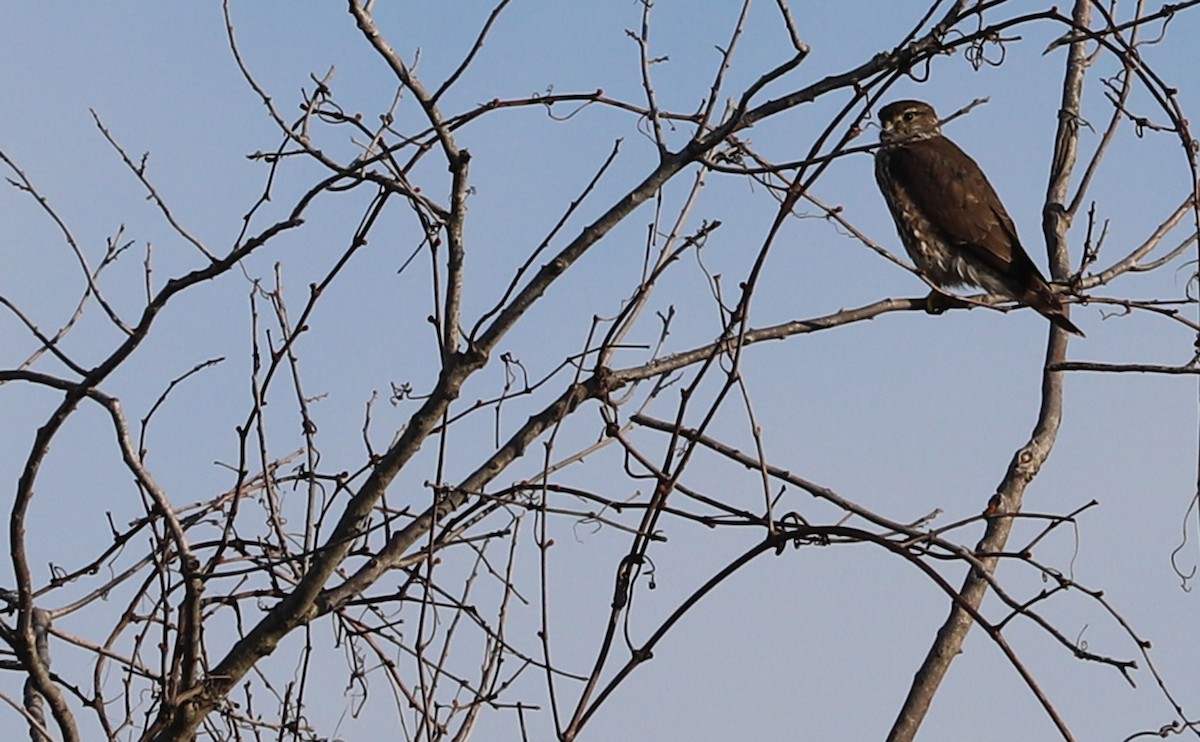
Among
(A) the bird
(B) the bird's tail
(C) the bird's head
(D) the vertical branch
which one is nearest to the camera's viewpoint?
(D) the vertical branch

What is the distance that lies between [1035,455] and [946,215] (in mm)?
2358

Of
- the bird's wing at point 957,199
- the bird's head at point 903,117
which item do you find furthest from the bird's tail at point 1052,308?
the bird's head at point 903,117

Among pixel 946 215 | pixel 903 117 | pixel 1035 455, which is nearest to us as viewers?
pixel 1035 455

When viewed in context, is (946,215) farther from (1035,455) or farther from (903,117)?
(1035,455)

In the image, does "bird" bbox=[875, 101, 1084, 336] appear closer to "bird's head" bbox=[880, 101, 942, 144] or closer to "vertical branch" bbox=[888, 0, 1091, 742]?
"bird's head" bbox=[880, 101, 942, 144]

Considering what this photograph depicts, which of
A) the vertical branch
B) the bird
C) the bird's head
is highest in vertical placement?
the bird's head

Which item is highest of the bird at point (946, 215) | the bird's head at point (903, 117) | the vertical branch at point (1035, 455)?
the bird's head at point (903, 117)

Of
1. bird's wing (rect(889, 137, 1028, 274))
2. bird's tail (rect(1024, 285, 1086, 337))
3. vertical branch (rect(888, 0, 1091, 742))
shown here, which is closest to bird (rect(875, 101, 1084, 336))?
bird's wing (rect(889, 137, 1028, 274))

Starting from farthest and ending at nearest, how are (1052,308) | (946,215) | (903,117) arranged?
(903,117) → (946,215) → (1052,308)

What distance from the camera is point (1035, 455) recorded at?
2.82 meters

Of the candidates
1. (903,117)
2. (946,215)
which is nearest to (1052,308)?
(946,215)

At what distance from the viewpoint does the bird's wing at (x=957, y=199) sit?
4.93 m

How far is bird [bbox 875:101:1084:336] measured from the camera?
4.90 meters

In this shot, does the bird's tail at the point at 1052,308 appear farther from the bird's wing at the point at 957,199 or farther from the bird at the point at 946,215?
the bird's wing at the point at 957,199
